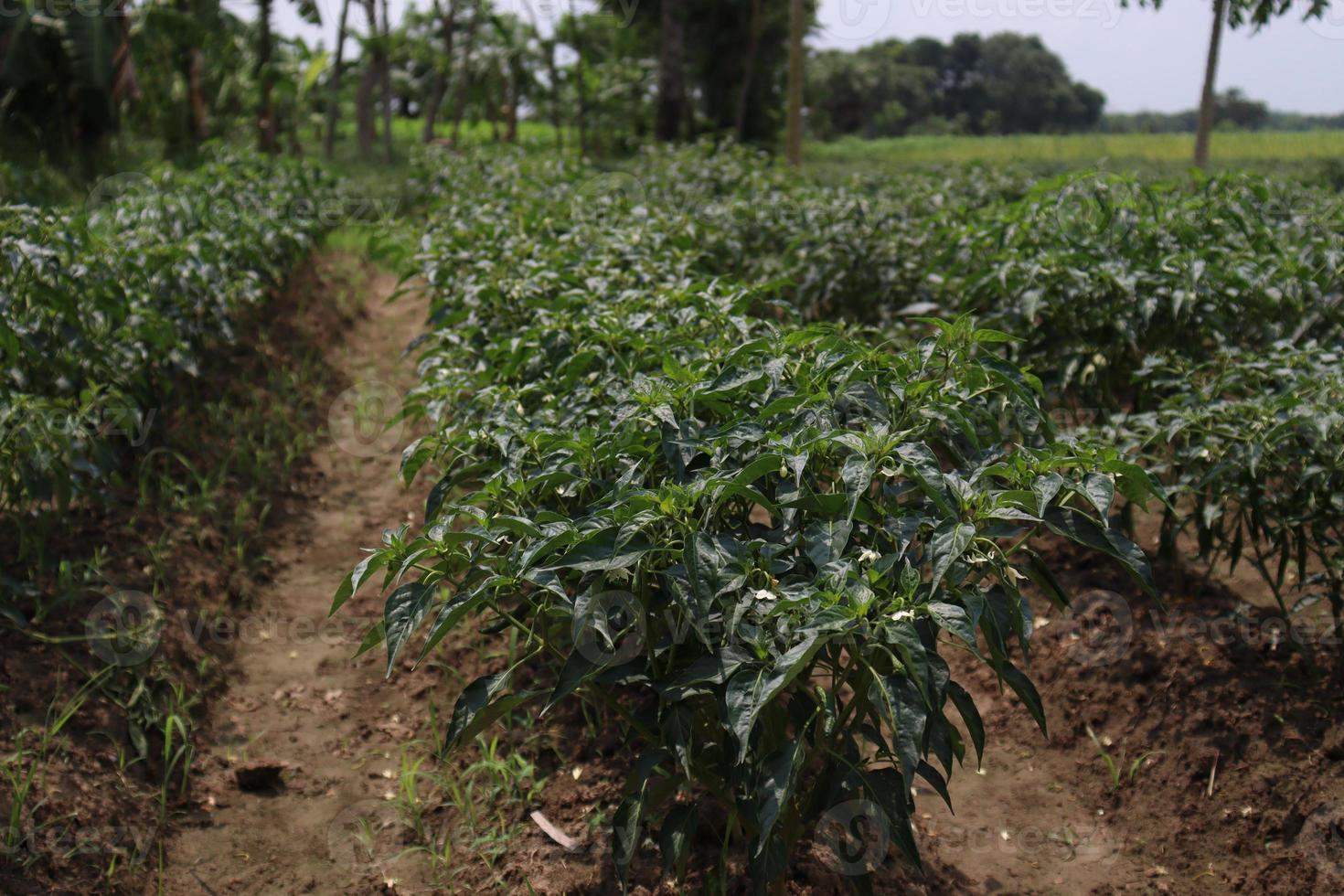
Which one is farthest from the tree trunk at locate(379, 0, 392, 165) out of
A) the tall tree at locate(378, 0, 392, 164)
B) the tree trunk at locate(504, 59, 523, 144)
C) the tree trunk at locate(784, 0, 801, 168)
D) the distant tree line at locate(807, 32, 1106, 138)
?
the distant tree line at locate(807, 32, 1106, 138)

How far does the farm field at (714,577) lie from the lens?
2025mm

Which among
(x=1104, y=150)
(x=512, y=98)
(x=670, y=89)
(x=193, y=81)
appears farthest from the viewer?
(x=512, y=98)

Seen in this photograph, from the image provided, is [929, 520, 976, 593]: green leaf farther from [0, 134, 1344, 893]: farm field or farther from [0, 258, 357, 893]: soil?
[0, 258, 357, 893]: soil

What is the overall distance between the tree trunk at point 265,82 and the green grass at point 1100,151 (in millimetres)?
8223

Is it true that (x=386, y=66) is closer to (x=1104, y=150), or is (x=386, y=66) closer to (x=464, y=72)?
(x=464, y=72)

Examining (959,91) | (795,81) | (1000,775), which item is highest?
(959,91)

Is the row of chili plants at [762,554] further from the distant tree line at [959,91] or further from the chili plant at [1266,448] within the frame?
the distant tree line at [959,91]

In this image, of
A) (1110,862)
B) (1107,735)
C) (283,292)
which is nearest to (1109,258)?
(1107,735)

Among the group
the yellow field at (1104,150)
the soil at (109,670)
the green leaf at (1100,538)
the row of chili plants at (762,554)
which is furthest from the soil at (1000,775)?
the yellow field at (1104,150)

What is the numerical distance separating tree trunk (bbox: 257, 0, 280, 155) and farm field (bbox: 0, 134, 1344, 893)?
1267cm

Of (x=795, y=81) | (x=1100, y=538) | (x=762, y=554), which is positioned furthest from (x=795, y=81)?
(x=762, y=554)

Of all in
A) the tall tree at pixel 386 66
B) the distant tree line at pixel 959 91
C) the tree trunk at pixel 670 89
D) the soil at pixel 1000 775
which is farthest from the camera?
the distant tree line at pixel 959 91

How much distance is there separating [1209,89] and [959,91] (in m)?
36.2

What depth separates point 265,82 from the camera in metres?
16.9
